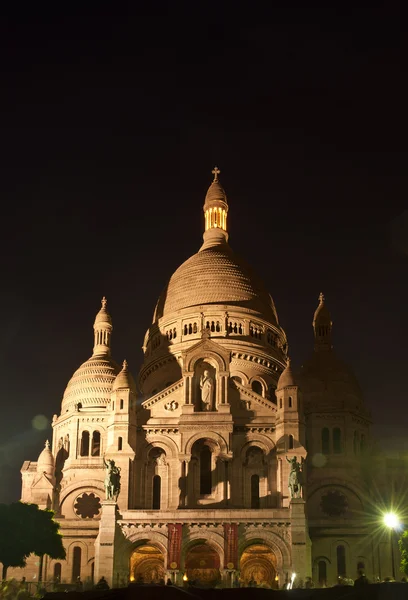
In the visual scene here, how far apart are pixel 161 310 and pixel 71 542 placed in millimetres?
24935

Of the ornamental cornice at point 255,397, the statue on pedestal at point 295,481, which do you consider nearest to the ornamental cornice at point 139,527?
the statue on pedestal at point 295,481

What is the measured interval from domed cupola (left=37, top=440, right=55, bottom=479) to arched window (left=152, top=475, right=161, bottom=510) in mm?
12550

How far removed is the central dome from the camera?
92.6 metres

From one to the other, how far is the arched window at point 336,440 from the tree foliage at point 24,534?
25264mm

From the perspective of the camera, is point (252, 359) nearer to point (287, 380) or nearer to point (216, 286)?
Answer: point (216, 286)

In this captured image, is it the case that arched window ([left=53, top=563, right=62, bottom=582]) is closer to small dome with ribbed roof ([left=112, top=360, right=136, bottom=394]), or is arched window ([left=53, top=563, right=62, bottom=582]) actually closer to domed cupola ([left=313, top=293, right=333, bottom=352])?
small dome with ribbed roof ([left=112, top=360, right=136, bottom=394])

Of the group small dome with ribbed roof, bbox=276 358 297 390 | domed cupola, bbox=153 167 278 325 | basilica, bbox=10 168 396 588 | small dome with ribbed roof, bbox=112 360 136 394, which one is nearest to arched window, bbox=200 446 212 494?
basilica, bbox=10 168 396 588

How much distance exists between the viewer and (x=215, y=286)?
93250 mm

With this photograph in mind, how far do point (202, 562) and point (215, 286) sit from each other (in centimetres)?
2838

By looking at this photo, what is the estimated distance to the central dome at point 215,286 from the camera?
304 feet

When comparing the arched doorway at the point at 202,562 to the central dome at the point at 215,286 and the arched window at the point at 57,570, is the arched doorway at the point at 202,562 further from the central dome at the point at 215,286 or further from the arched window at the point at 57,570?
the central dome at the point at 215,286

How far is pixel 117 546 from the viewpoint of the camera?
70500 millimetres

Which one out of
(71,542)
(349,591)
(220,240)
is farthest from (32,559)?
(349,591)

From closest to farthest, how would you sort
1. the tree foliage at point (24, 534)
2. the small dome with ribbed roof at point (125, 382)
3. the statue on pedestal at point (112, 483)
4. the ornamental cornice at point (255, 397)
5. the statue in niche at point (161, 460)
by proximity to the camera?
the tree foliage at point (24, 534) → the statue on pedestal at point (112, 483) → the statue in niche at point (161, 460) → the ornamental cornice at point (255, 397) → the small dome with ribbed roof at point (125, 382)
